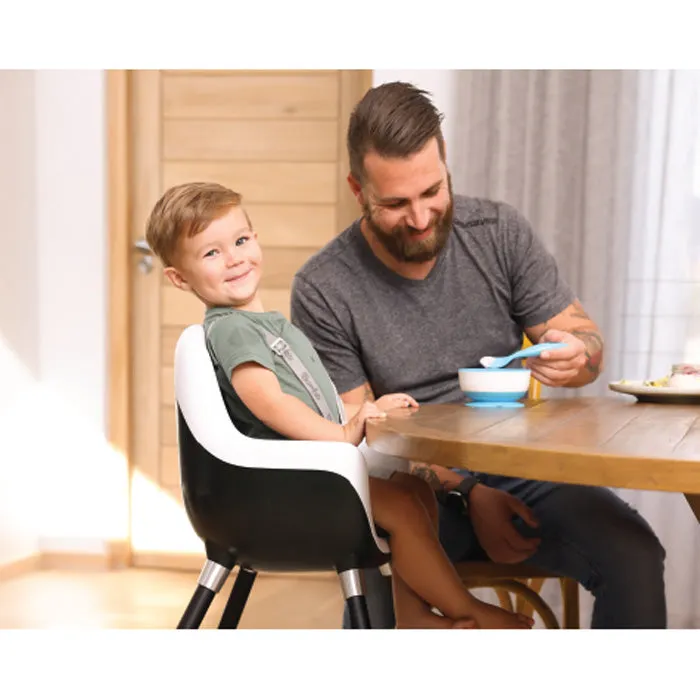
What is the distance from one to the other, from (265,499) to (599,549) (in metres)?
0.64

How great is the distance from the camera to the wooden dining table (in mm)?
1119

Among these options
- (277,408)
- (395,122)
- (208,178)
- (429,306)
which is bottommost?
(277,408)

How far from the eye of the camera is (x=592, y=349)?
2.00 m

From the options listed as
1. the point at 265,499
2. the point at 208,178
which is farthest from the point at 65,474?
the point at 265,499

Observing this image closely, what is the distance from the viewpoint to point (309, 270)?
7.00ft

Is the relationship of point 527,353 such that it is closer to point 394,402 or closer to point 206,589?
point 394,402

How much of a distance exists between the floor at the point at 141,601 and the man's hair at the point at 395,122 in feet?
5.52

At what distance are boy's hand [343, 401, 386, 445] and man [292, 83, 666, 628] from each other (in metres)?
0.23

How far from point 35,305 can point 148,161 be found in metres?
0.70

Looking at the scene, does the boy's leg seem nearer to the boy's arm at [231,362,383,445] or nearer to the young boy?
the young boy

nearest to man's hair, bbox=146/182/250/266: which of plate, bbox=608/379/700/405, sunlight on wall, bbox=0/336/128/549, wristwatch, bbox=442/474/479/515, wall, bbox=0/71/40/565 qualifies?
wristwatch, bbox=442/474/479/515

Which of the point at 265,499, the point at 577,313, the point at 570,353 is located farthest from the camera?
the point at 577,313
